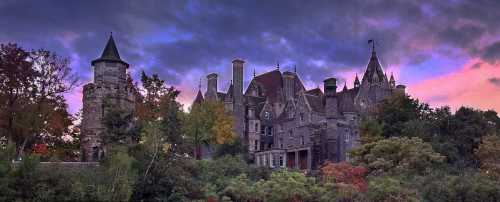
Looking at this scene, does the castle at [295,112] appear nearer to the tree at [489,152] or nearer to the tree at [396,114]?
the tree at [396,114]

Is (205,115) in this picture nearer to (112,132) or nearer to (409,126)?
(409,126)

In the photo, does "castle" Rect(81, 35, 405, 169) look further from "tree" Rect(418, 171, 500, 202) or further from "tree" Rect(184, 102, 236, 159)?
"tree" Rect(418, 171, 500, 202)

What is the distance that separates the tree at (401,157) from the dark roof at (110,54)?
1871cm

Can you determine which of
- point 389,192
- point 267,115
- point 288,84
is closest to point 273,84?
point 288,84

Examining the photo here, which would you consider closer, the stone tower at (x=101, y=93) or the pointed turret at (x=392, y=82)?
the stone tower at (x=101, y=93)

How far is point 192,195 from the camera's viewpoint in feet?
109

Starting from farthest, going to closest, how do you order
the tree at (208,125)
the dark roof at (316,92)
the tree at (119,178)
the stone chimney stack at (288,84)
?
the stone chimney stack at (288,84) < the dark roof at (316,92) < the tree at (208,125) < the tree at (119,178)

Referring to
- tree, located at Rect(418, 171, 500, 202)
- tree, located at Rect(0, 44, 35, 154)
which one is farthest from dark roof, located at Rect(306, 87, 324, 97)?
tree, located at Rect(0, 44, 35, 154)

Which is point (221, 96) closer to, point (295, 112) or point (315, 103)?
point (295, 112)

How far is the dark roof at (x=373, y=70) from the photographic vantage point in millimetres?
77312

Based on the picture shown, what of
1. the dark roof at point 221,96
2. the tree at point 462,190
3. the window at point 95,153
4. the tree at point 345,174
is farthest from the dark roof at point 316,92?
the tree at point 462,190

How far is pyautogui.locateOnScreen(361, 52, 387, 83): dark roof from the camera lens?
3044 inches

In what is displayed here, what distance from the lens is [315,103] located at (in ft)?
220

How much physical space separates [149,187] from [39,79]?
1408 centimetres
